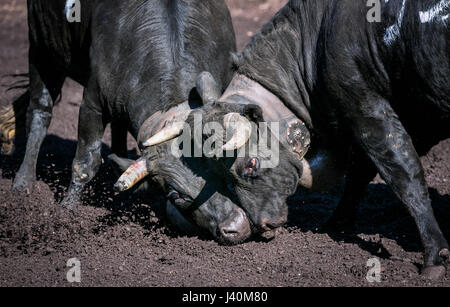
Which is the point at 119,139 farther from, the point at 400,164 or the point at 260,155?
the point at 400,164

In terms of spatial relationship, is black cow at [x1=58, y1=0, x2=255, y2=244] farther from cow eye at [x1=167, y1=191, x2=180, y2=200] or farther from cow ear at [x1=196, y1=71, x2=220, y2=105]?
cow ear at [x1=196, y1=71, x2=220, y2=105]

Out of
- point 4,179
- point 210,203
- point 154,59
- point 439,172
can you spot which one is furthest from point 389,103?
point 4,179

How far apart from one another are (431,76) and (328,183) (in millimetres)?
1272

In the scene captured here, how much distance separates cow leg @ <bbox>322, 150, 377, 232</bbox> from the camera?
539 centimetres

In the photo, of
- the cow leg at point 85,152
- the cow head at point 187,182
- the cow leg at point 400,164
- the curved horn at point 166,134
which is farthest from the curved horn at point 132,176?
the cow leg at point 400,164

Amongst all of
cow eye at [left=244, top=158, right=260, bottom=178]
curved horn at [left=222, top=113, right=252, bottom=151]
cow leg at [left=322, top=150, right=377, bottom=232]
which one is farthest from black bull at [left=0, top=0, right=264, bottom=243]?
cow leg at [left=322, top=150, right=377, bottom=232]

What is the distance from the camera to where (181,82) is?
5.27m

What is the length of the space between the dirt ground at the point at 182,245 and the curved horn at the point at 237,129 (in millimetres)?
926

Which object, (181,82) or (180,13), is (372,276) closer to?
(181,82)

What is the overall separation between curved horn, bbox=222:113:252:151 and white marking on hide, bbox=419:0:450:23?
137 centimetres

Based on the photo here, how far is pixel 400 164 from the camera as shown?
4.33 m

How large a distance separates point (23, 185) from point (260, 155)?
317 centimetres

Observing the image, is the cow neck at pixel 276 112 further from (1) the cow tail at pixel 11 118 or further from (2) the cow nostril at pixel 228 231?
(1) the cow tail at pixel 11 118

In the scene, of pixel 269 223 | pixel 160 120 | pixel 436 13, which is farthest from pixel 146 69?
pixel 436 13
